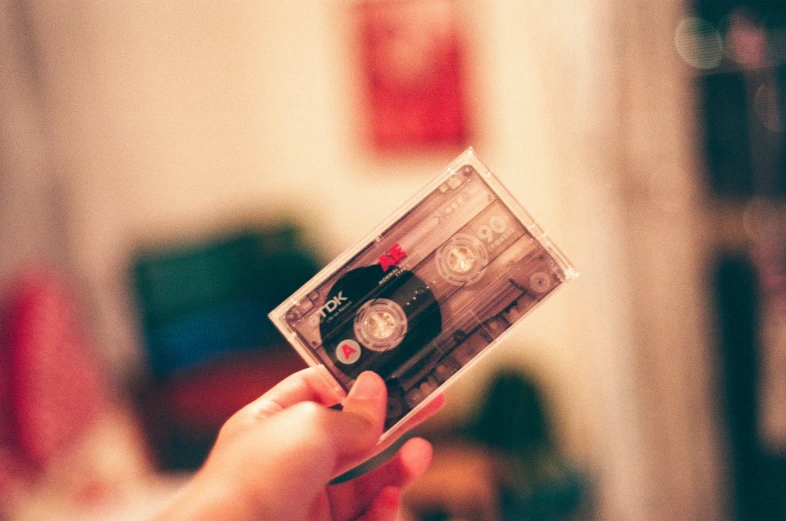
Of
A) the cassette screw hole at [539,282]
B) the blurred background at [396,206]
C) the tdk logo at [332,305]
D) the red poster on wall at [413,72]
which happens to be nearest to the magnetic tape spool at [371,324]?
the tdk logo at [332,305]

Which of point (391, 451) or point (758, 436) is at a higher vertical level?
point (391, 451)

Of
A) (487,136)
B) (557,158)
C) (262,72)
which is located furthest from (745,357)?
(262,72)

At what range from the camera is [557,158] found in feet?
5.16

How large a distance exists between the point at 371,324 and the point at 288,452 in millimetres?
176

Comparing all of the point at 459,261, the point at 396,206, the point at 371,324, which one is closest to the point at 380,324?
the point at 371,324

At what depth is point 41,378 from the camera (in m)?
1.50

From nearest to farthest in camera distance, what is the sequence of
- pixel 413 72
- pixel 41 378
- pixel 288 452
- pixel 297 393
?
pixel 288 452 → pixel 297 393 → pixel 41 378 → pixel 413 72

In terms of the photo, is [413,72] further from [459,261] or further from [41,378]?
[41,378]

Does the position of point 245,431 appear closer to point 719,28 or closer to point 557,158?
point 557,158

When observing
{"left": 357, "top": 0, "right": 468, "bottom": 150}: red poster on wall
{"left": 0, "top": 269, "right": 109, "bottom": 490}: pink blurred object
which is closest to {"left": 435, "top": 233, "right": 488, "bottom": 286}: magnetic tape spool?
{"left": 357, "top": 0, "right": 468, "bottom": 150}: red poster on wall

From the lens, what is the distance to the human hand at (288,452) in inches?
20.6

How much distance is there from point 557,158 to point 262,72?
876 millimetres

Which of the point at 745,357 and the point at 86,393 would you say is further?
the point at 86,393

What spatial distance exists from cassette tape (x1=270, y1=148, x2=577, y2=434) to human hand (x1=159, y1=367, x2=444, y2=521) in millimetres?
35
